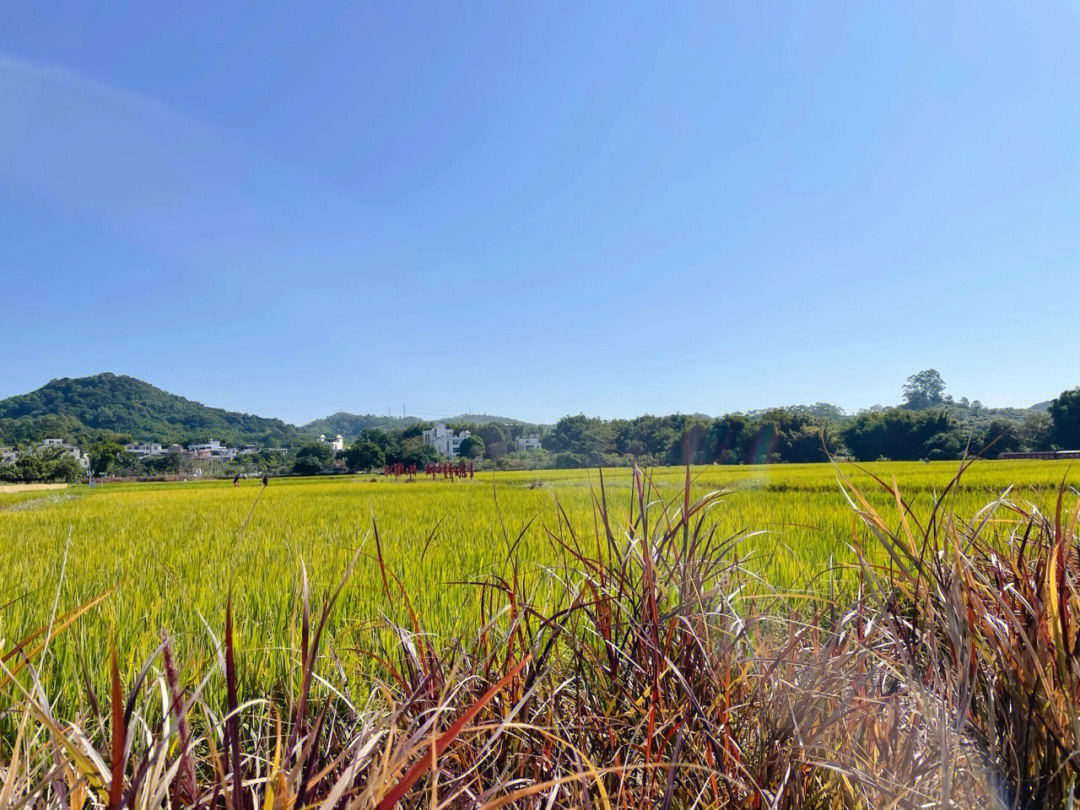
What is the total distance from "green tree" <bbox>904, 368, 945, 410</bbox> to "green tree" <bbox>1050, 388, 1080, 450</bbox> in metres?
54.5

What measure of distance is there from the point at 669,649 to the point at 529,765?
41cm

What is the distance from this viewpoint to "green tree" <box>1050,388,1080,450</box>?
39.4 metres

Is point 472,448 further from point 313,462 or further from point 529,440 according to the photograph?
point 529,440

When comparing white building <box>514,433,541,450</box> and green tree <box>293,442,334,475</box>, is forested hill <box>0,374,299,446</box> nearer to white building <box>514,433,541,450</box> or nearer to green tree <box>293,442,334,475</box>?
green tree <box>293,442,334,475</box>

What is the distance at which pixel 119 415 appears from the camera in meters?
143

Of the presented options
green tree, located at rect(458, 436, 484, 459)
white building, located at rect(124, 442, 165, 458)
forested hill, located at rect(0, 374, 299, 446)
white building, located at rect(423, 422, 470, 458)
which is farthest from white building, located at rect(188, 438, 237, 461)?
green tree, located at rect(458, 436, 484, 459)

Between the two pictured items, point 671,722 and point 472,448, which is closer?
point 671,722

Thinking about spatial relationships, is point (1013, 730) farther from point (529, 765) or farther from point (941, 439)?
point (941, 439)

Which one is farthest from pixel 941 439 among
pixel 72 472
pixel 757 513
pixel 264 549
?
pixel 72 472

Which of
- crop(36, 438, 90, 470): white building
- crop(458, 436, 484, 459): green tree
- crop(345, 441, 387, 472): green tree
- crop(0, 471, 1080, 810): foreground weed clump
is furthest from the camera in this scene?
crop(458, 436, 484, 459): green tree

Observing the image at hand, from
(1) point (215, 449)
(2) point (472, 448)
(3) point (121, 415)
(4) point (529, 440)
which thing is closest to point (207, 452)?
(1) point (215, 449)

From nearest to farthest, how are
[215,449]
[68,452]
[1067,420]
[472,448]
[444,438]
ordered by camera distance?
[1067,420]
[472,448]
[68,452]
[444,438]
[215,449]

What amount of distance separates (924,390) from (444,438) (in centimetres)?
8381

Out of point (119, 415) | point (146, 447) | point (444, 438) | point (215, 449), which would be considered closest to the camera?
point (444, 438)
